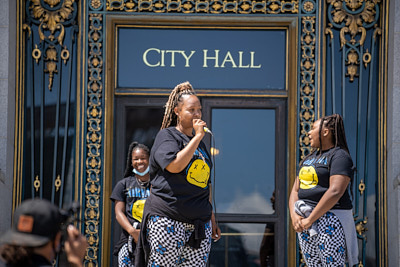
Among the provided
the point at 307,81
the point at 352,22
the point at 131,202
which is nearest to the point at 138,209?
the point at 131,202

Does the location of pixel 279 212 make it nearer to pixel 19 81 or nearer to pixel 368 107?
pixel 368 107

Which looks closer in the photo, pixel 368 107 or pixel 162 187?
pixel 162 187

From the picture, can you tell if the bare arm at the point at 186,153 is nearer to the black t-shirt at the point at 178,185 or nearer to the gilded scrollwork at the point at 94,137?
the black t-shirt at the point at 178,185

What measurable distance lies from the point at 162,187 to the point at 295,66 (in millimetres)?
3658

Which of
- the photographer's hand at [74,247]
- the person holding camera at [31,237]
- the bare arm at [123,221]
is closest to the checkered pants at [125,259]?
the bare arm at [123,221]

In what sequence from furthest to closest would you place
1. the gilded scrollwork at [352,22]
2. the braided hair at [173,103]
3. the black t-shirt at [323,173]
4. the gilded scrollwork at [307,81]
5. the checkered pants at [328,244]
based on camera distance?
the gilded scrollwork at [352,22]
the gilded scrollwork at [307,81]
the black t-shirt at [323,173]
the checkered pants at [328,244]
the braided hair at [173,103]

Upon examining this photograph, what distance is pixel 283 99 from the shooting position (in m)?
10.8

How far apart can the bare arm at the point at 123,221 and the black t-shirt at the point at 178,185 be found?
1601 millimetres

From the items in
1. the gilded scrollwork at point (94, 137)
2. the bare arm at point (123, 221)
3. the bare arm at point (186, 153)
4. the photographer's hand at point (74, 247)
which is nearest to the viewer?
the photographer's hand at point (74, 247)

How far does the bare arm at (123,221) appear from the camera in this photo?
9.10m

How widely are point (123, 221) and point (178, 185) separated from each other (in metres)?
1.95

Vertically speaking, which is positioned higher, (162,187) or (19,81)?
(19,81)

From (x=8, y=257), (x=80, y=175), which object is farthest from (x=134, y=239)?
(x=8, y=257)

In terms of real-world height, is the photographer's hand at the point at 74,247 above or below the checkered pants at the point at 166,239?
above
